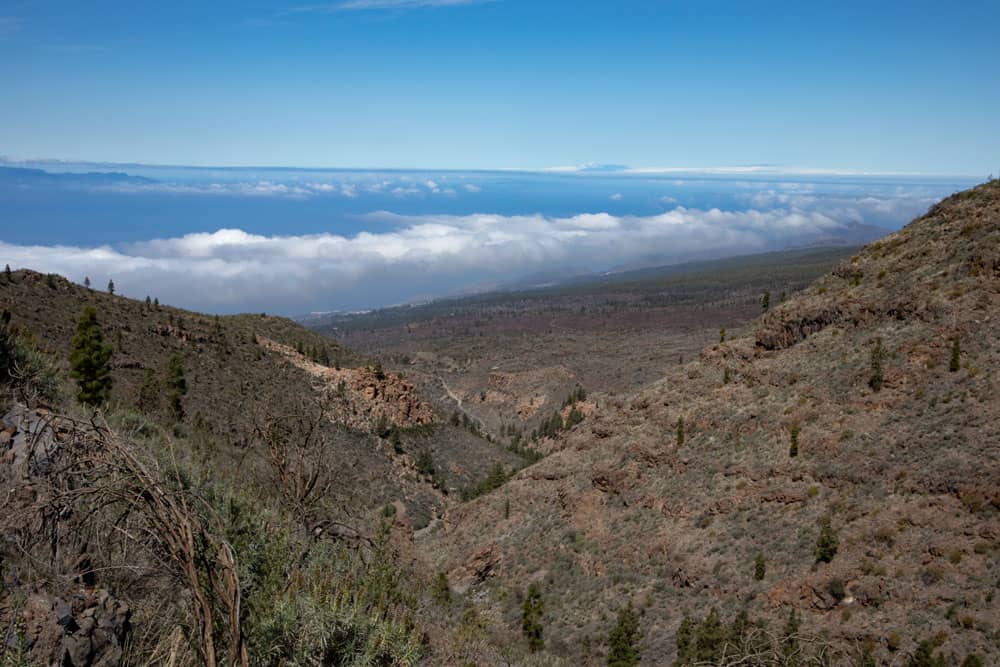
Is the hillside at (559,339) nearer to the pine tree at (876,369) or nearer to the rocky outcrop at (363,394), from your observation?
the rocky outcrop at (363,394)

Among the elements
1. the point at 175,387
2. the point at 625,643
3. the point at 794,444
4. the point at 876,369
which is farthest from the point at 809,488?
the point at 175,387

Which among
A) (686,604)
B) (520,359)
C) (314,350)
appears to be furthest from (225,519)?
(520,359)

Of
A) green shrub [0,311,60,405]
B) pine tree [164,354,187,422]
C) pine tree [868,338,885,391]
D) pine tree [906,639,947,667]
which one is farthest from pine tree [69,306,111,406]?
pine tree [868,338,885,391]

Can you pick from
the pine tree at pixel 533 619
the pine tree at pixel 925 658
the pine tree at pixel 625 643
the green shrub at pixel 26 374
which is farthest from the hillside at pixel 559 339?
the green shrub at pixel 26 374

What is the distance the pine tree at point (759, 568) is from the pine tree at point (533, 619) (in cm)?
681

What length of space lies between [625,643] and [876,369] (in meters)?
13.5

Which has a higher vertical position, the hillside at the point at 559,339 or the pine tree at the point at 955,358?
the pine tree at the point at 955,358

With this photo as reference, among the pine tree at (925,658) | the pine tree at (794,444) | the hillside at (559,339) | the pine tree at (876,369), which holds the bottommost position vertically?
the hillside at (559,339)

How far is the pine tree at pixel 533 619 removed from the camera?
1852 cm

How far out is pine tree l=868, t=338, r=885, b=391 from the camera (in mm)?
21828

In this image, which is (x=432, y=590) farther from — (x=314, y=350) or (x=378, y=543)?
(x=314, y=350)

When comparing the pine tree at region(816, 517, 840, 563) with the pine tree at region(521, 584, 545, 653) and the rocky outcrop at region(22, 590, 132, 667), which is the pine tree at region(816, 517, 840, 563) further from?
the rocky outcrop at region(22, 590, 132, 667)

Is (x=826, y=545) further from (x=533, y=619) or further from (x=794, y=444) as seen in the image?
(x=533, y=619)

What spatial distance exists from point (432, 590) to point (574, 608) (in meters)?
12.6
